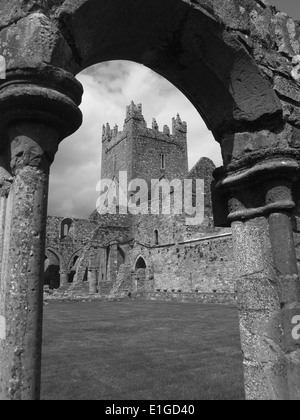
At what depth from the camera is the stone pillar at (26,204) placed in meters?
1.99

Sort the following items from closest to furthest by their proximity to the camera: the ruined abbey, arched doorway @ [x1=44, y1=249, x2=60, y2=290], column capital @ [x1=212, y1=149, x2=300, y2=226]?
1. column capital @ [x1=212, y1=149, x2=300, y2=226]
2. the ruined abbey
3. arched doorway @ [x1=44, y1=249, x2=60, y2=290]

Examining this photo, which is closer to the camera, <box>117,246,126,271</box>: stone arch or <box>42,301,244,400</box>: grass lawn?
<box>42,301,244,400</box>: grass lawn

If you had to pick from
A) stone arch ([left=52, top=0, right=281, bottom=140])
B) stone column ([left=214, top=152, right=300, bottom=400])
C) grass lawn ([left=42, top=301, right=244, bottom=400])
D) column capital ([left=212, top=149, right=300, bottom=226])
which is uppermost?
stone arch ([left=52, top=0, right=281, bottom=140])

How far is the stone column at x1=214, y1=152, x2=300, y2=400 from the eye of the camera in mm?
2842

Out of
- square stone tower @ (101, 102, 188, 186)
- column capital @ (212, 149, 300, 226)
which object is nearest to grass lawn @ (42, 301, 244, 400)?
column capital @ (212, 149, 300, 226)

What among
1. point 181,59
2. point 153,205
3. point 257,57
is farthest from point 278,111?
point 153,205

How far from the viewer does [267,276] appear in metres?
2.99

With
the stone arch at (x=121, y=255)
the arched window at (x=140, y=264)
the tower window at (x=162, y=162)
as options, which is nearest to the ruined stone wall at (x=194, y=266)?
the arched window at (x=140, y=264)

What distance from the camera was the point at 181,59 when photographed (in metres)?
3.28

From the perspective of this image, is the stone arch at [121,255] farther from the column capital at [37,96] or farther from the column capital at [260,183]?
the column capital at [37,96]

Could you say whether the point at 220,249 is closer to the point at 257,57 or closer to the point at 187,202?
the point at 187,202

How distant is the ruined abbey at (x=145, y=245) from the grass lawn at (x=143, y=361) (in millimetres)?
7035

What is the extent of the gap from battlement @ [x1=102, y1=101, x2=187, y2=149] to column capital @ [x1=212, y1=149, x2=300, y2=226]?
36.2m

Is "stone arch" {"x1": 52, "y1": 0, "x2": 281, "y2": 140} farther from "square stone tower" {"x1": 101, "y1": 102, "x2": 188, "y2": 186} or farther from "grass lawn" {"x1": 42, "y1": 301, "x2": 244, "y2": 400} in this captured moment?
"square stone tower" {"x1": 101, "y1": 102, "x2": 188, "y2": 186}
